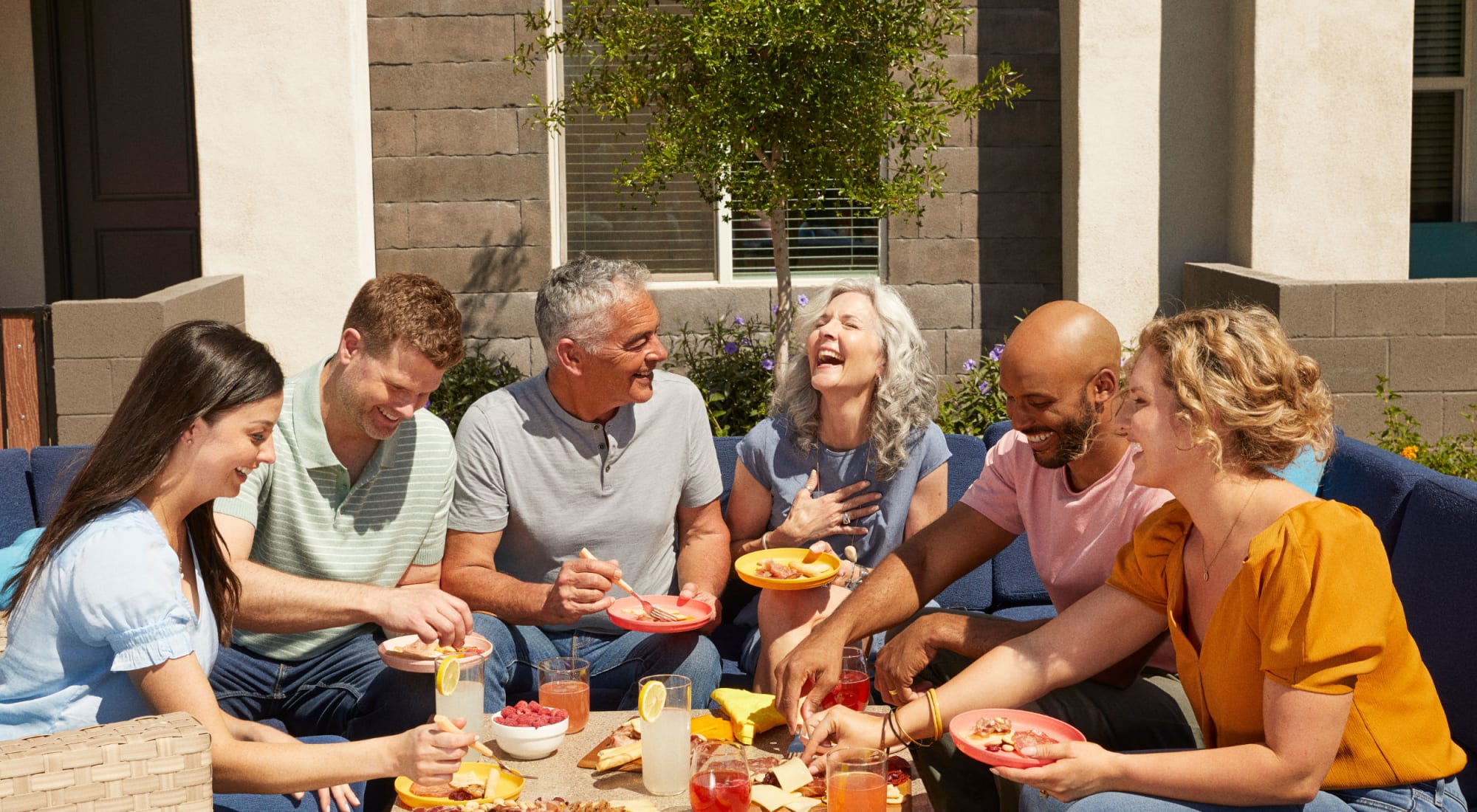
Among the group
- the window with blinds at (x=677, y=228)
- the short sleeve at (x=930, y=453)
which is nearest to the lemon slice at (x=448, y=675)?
the short sleeve at (x=930, y=453)

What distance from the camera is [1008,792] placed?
104 inches

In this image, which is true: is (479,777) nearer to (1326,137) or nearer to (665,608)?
(665,608)

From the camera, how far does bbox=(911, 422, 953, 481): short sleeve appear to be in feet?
12.1

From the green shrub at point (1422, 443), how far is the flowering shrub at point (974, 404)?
5.42 ft

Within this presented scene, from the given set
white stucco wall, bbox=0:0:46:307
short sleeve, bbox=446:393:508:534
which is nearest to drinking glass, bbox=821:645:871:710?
short sleeve, bbox=446:393:508:534

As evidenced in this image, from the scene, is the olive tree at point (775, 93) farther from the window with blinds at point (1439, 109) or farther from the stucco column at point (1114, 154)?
the window with blinds at point (1439, 109)

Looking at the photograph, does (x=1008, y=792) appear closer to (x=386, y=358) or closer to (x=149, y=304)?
(x=386, y=358)

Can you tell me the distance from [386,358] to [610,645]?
3.37 feet

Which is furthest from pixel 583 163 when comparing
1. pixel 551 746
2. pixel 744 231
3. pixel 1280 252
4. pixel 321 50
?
pixel 551 746

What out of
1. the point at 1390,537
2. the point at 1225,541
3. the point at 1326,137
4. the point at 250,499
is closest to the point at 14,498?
the point at 250,499

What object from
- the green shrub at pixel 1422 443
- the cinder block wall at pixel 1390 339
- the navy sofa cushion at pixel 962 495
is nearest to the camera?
the navy sofa cushion at pixel 962 495

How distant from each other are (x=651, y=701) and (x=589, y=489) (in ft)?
3.97

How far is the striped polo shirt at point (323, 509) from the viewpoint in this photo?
10.4 ft

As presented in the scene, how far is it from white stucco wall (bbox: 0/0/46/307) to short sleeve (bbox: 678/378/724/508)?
5.53 metres
